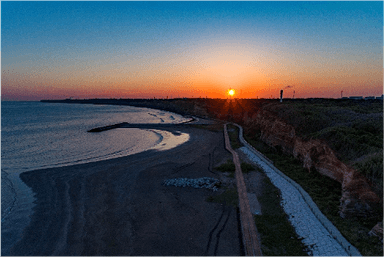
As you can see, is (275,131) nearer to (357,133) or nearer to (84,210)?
(357,133)

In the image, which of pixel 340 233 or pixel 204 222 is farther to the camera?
pixel 204 222

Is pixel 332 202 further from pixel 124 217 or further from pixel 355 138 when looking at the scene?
pixel 124 217

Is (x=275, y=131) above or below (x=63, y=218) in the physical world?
above

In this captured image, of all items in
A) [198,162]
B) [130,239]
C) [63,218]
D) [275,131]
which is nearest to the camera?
[130,239]

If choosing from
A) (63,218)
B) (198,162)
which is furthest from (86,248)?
(198,162)

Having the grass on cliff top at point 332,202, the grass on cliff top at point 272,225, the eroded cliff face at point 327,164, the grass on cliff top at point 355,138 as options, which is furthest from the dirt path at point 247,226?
the grass on cliff top at point 355,138

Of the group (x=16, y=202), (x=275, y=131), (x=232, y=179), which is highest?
(x=275, y=131)

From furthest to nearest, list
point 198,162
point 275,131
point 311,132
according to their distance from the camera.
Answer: point 275,131, point 198,162, point 311,132
